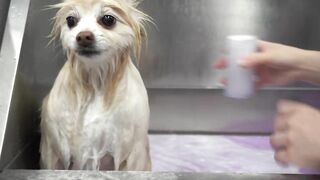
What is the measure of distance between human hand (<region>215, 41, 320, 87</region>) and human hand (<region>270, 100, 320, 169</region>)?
14 centimetres

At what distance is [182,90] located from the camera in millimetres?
1357

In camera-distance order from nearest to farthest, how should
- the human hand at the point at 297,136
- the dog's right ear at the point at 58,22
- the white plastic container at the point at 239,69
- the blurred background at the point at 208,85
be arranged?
1. the human hand at the point at 297,136
2. the white plastic container at the point at 239,69
3. the dog's right ear at the point at 58,22
4. the blurred background at the point at 208,85

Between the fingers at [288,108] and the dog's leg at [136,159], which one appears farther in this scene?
the dog's leg at [136,159]

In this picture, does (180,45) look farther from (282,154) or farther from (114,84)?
(282,154)

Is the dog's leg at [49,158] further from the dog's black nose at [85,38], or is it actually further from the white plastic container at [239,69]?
the white plastic container at [239,69]

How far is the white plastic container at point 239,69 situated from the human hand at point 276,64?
0.02 m

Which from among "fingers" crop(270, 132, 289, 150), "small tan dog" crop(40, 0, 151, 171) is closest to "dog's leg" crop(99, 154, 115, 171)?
"small tan dog" crop(40, 0, 151, 171)

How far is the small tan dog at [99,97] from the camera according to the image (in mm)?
846

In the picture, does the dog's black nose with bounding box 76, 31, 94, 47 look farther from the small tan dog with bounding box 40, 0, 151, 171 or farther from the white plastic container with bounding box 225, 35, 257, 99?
the white plastic container with bounding box 225, 35, 257, 99

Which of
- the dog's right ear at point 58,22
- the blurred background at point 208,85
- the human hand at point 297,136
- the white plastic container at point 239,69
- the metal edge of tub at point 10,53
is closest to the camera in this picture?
the human hand at point 297,136

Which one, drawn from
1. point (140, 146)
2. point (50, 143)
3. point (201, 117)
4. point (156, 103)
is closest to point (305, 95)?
point (201, 117)

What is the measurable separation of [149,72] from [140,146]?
442 millimetres

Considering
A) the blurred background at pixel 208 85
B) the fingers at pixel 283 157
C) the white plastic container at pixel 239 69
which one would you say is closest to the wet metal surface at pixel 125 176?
the fingers at pixel 283 157

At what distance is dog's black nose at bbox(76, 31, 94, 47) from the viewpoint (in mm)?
809
